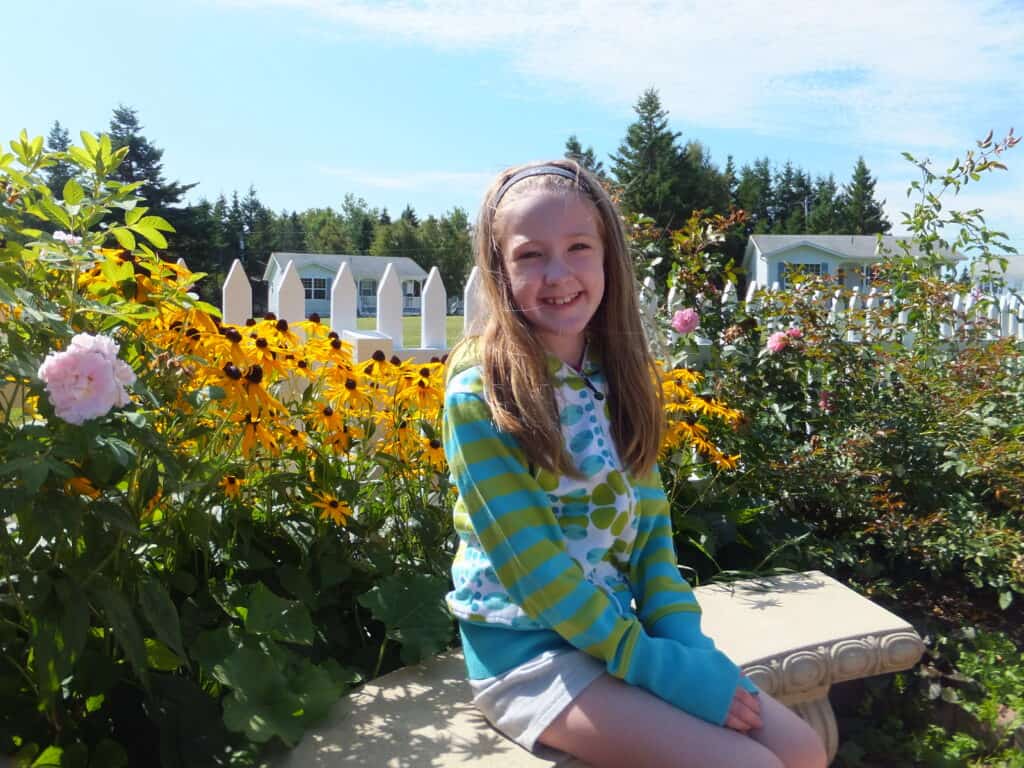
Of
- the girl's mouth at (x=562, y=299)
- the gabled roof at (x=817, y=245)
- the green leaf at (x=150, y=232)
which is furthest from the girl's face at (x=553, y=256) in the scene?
the gabled roof at (x=817, y=245)

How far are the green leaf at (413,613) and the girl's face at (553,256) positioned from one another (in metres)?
0.73

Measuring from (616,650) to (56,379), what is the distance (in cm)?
96

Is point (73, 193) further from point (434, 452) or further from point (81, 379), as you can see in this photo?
point (434, 452)

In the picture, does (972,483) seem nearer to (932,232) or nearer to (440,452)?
(932,232)

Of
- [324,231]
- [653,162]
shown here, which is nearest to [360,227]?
[324,231]

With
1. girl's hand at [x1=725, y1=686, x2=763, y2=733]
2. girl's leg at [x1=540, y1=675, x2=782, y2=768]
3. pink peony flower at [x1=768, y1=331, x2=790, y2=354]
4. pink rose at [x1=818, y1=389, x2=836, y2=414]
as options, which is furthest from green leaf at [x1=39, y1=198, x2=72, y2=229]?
pink rose at [x1=818, y1=389, x2=836, y2=414]

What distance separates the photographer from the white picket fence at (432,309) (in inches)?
145

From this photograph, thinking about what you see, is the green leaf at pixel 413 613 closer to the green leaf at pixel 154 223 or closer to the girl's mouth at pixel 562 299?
the girl's mouth at pixel 562 299

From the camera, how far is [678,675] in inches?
54.9

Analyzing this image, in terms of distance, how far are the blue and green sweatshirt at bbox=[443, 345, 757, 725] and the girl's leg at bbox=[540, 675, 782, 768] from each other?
0.03 metres

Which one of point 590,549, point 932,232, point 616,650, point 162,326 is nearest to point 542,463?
point 590,549

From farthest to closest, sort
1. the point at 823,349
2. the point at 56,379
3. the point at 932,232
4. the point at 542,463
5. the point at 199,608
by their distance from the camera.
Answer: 1. the point at 932,232
2. the point at 823,349
3. the point at 199,608
4. the point at 542,463
5. the point at 56,379

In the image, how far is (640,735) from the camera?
1.36 metres

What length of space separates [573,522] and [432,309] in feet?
10.2
